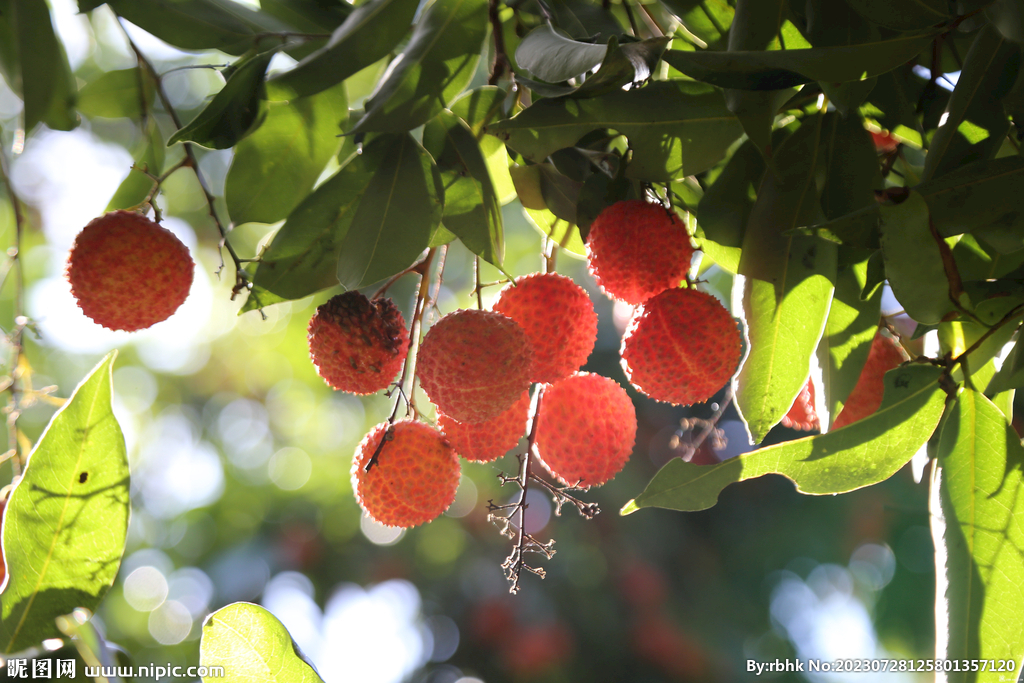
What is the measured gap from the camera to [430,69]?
1.91 feet

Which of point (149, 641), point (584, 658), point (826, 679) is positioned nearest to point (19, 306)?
point (584, 658)

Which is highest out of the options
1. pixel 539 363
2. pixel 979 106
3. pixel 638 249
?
pixel 979 106

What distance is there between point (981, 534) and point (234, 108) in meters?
0.80

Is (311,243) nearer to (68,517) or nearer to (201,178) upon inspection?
(201,178)

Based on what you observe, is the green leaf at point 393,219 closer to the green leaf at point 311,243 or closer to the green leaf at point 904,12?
the green leaf at point 311,243

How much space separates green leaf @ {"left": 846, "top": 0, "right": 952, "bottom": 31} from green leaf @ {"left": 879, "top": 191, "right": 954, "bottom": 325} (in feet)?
0.43

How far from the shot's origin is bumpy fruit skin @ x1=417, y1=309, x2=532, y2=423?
67 cm

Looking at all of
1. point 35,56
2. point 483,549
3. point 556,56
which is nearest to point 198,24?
point 35,56

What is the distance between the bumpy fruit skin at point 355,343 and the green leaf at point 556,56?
351 millimetres

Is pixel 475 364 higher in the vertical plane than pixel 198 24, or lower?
lower

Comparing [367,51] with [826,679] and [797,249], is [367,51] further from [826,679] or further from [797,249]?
[826,679]

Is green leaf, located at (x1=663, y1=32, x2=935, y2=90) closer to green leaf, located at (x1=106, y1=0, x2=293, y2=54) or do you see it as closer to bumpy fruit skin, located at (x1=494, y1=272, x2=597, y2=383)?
bumpy fruit skin, located at (x1=494, y1=272, x2=597, y2=383)

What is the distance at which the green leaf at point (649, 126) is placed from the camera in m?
0.58

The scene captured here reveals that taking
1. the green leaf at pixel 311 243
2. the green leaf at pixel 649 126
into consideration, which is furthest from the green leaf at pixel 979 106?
the green leaf at pixel 311 243
